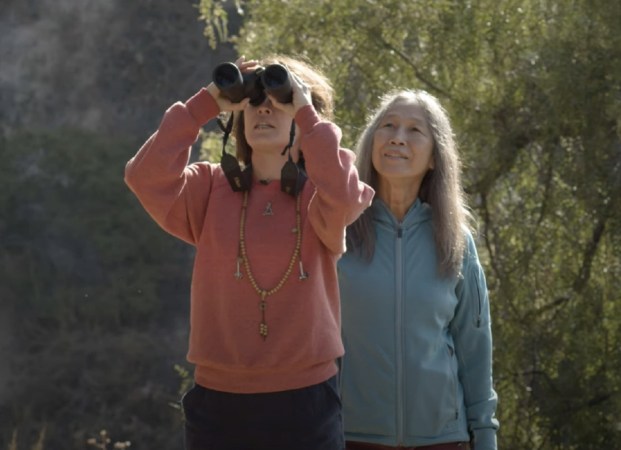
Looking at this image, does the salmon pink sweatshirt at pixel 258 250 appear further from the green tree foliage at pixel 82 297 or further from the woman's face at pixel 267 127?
the green tree foliage at pixel 82 297

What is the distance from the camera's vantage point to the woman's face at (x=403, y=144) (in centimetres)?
388

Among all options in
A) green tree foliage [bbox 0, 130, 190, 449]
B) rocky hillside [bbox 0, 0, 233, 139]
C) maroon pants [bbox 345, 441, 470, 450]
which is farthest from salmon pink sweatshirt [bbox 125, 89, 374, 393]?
rocky hillside [bbox 0, 0, 233, 139]

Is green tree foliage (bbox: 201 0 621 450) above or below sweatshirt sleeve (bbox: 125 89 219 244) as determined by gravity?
below

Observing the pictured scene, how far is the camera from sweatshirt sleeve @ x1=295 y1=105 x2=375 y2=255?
3.05 meters

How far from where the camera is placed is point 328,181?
3.06 meters

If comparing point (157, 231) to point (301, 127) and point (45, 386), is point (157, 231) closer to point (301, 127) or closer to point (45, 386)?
point (45, 386)

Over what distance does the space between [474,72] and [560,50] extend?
600mm

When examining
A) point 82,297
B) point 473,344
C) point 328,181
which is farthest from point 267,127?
point 82,297

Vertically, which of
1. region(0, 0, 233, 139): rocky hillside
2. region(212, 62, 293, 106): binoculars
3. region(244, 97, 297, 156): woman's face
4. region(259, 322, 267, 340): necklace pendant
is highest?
region(212, 62, 293, 106): binoculars

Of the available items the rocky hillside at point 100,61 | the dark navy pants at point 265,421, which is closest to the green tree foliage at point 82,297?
the rocky hillside at point 100,61

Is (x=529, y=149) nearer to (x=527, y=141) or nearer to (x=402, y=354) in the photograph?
(x=527, y=141)

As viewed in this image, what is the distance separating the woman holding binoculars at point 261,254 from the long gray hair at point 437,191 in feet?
1.87

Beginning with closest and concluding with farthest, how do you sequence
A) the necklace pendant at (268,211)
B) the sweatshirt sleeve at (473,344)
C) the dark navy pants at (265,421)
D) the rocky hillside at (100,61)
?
the dark navy pants at (265,421) → the necklace pendant at (268,211) → the sweatshirt sleeve at (473,344) → the rocky hillside at (100,61)

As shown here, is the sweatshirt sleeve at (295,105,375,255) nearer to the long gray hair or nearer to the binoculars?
the binoculars
